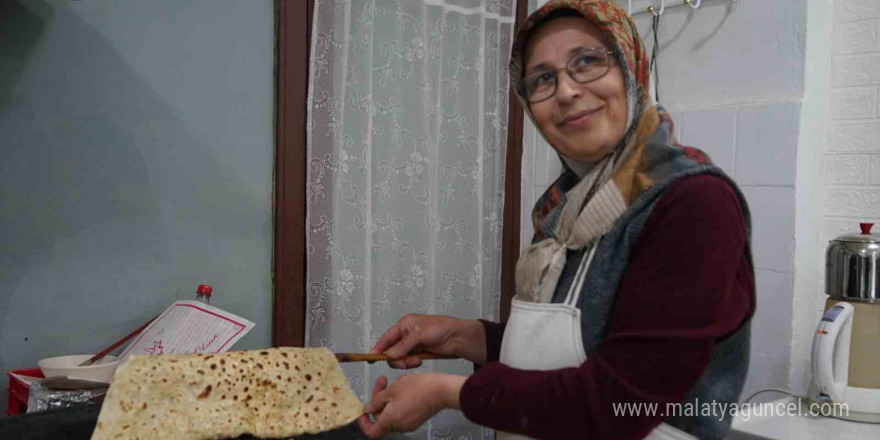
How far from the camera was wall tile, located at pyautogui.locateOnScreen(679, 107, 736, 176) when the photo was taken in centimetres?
199

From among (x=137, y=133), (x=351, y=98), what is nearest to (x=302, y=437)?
(x=137, y=133)

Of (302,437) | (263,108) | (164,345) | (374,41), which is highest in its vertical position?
(374,41)

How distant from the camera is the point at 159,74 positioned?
174cm

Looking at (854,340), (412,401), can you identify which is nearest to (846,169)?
(854,340)

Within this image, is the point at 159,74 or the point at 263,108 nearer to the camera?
the point at 159,74

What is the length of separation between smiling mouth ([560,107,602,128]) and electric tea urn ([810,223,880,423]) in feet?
2.87

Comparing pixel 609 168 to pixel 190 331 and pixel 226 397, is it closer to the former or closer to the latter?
pixel 226 397

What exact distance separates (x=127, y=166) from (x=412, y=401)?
3.37 feet

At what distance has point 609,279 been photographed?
3.48ft

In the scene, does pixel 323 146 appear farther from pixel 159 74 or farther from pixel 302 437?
pixel 302 437

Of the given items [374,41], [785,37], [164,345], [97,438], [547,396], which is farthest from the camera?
[374,41]

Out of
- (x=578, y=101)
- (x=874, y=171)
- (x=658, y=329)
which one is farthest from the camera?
(x=874, y=171)

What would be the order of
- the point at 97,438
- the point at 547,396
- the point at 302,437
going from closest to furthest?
the point at 547,396 < the point at 97,438 < the point at 302,437

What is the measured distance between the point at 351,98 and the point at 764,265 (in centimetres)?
126
